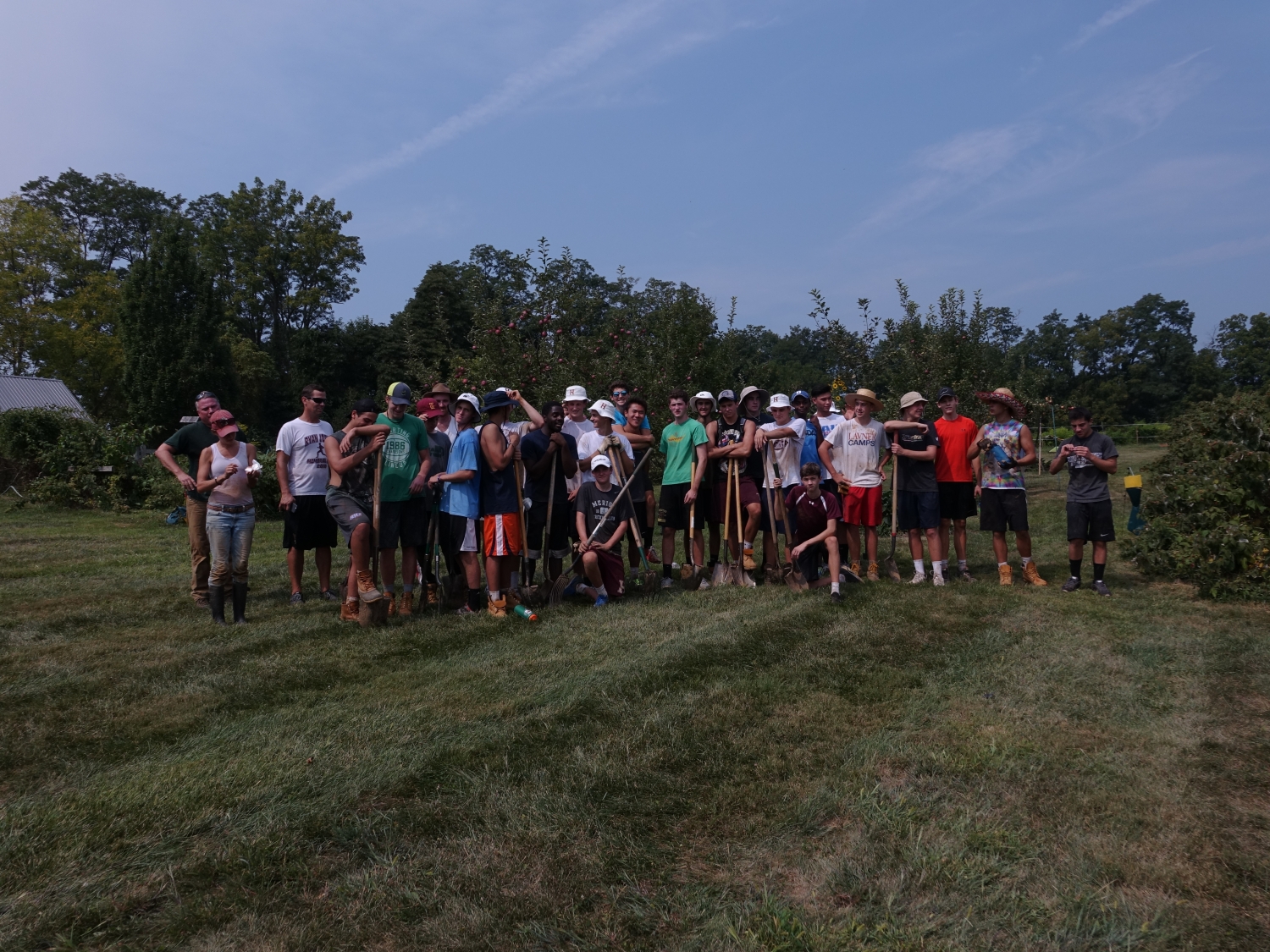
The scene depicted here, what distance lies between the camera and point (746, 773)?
164 inches

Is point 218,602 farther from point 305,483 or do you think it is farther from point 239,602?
point 305,483

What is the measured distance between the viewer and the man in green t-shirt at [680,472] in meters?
8.69

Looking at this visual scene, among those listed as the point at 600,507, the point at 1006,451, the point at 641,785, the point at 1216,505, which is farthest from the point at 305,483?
the point at 1216,505

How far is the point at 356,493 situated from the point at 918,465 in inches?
212

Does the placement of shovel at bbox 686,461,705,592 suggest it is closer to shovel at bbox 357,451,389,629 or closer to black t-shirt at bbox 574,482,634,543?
black t-shirt at bbox 574,482,634,543

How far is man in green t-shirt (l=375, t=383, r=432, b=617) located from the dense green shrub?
707 centimetres

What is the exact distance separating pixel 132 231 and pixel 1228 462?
66887 millimetres

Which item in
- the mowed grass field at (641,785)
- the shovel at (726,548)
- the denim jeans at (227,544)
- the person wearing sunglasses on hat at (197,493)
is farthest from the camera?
the shovel at (726,548)

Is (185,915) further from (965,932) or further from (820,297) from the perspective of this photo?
(820,297)

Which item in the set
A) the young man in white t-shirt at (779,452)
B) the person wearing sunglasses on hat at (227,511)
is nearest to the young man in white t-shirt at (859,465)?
the young man in white t-shirt at (779,452)

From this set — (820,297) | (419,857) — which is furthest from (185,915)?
(820,297)

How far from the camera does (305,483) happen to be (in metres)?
8.13

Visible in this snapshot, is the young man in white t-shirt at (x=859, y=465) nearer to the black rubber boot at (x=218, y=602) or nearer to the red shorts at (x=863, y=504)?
the red shorts at (x=863, y=504)

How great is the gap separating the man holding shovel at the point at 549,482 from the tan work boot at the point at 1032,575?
14.9 feet
